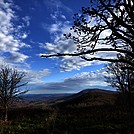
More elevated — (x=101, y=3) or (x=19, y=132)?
(x=101, y=3)

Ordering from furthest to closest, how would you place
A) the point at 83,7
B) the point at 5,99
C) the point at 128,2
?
the point at 5,99 < the point at 83,7 < the point at 128,2

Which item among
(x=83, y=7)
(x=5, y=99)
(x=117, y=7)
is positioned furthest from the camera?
(x=5, y=99)

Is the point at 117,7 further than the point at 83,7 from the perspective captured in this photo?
No

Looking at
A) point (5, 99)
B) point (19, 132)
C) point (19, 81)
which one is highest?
point (19, 81)

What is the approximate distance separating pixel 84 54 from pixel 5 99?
34451 millimetres

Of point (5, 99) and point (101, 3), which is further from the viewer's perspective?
point (5, 99)

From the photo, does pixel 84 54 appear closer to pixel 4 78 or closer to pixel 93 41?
pixel 93 41

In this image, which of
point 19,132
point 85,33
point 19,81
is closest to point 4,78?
point 19,81

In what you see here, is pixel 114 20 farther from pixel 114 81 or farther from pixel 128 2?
pixel 114 81

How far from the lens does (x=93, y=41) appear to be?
9492 mm

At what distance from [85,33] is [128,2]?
2.25m

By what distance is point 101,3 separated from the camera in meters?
8.79

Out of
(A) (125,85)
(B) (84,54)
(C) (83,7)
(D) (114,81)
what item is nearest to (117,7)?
(C) (83,7)

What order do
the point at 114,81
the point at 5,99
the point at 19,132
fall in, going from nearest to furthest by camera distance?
the point at 19,132
the point at 5,99
the point at 114,81
